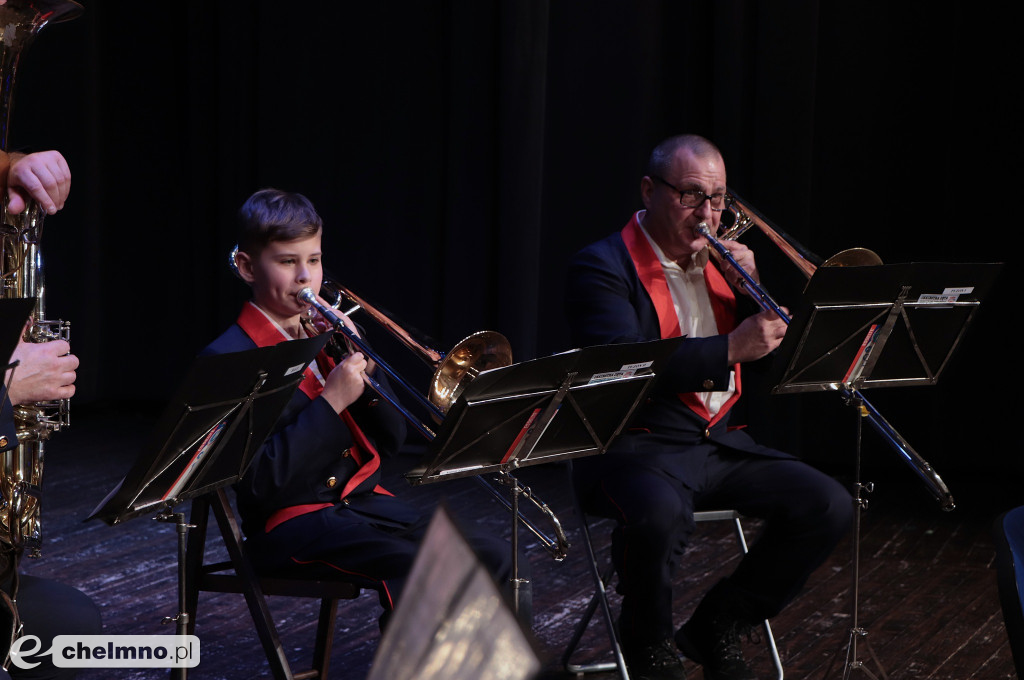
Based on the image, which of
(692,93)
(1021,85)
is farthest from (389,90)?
(1021,85)

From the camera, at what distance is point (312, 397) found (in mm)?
2955

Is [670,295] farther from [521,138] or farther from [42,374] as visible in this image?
[521,138]

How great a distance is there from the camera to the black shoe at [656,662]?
3.10 m

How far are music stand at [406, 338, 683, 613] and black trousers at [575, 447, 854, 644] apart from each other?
0.35m

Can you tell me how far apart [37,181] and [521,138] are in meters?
4.16

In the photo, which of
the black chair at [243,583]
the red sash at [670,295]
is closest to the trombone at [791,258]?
the red sash at [670,295]

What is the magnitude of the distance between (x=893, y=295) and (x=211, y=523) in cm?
334

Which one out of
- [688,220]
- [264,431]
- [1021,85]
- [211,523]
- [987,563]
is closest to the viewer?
[264,431]

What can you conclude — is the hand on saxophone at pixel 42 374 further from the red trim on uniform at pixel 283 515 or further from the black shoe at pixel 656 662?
the black shoe at pixel 656 662

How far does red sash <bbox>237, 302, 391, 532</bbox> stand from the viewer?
9.18 feet

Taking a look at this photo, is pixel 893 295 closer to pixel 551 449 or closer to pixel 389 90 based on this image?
pixel 551 449

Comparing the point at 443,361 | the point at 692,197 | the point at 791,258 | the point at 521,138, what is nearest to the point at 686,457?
the point at 791,258

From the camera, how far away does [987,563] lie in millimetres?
4660

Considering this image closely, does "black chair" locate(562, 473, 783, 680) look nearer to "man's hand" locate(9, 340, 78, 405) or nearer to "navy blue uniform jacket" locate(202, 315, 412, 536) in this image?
"navy blue uniform jacket" locate(202, 315, 412, 536)
